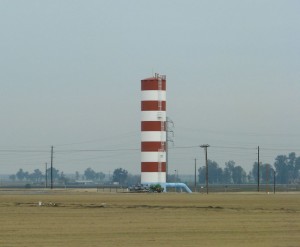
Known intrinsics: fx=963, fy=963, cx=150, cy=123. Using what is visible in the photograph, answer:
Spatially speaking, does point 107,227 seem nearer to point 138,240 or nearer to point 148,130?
point 138,240

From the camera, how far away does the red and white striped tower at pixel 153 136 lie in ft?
337

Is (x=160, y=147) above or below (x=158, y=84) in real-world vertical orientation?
below

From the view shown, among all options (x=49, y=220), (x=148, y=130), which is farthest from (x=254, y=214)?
(x=148, y=130)

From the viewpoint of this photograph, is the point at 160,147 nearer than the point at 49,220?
No

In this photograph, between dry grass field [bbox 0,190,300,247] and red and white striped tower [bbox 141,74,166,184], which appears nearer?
dry grass field [bbox 0,190,300,247]

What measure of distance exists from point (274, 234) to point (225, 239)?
7.77 feet

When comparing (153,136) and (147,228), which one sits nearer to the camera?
(147,228)

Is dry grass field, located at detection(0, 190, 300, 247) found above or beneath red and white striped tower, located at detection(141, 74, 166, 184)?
beneath

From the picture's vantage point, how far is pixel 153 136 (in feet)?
338

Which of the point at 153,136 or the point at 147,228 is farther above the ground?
the point at 153,136

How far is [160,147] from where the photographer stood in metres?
103

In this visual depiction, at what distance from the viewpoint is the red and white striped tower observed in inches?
4040

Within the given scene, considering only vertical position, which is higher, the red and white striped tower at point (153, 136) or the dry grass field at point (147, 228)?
the red and white striped tower at point (153, 136)

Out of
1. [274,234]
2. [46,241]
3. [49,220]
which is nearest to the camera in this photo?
[46,241]
